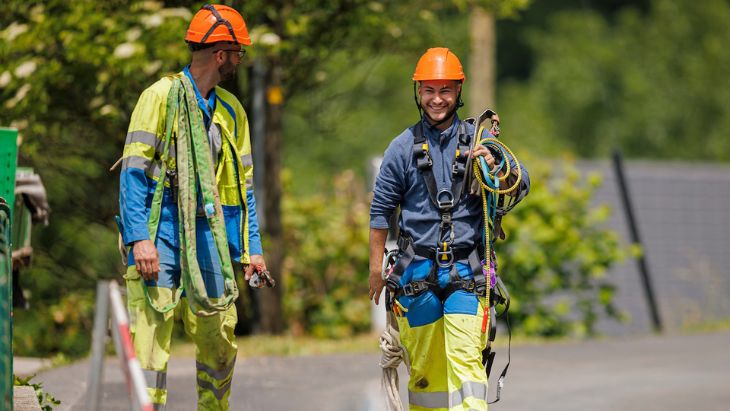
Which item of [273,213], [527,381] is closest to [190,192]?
[527,381]

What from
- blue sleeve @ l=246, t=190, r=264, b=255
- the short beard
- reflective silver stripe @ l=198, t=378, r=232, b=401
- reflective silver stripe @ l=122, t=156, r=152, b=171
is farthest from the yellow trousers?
the short beard

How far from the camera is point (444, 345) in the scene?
6.84 metres

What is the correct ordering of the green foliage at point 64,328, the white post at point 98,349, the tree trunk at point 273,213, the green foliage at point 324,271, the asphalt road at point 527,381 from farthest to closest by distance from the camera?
1. the green foliage at point 324,271
2. the green foliage at point 64,328
3. the tree trunk at point 273,213
4. the asphalt road at point 527,381
5. the white post at point 98,349

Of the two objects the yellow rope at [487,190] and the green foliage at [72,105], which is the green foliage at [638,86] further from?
the yellow rope at [487,190]

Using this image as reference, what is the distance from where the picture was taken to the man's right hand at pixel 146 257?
6.42 meters

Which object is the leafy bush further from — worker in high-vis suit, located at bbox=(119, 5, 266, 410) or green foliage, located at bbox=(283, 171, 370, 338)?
worker in high-vis suit, located at bbox=(119, 5, 266, 410)

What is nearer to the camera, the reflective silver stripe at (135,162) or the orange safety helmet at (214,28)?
the reflective silver stripe at (135,162)

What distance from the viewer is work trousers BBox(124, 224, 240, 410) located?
21.5ft

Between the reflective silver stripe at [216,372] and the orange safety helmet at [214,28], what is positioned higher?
the orange safety helmet at [214,28]

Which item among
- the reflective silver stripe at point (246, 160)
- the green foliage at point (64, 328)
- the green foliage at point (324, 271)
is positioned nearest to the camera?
the reflective silver stripe at point (246, 160)

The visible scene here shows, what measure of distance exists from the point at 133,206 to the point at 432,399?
1715 mm

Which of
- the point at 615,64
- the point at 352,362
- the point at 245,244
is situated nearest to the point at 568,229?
the point at 352,362

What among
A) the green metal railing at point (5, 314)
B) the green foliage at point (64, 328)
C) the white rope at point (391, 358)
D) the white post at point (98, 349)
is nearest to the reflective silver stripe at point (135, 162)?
the green metal railing at point (5, 314)

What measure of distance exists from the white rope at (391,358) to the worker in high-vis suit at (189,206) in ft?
2.54
